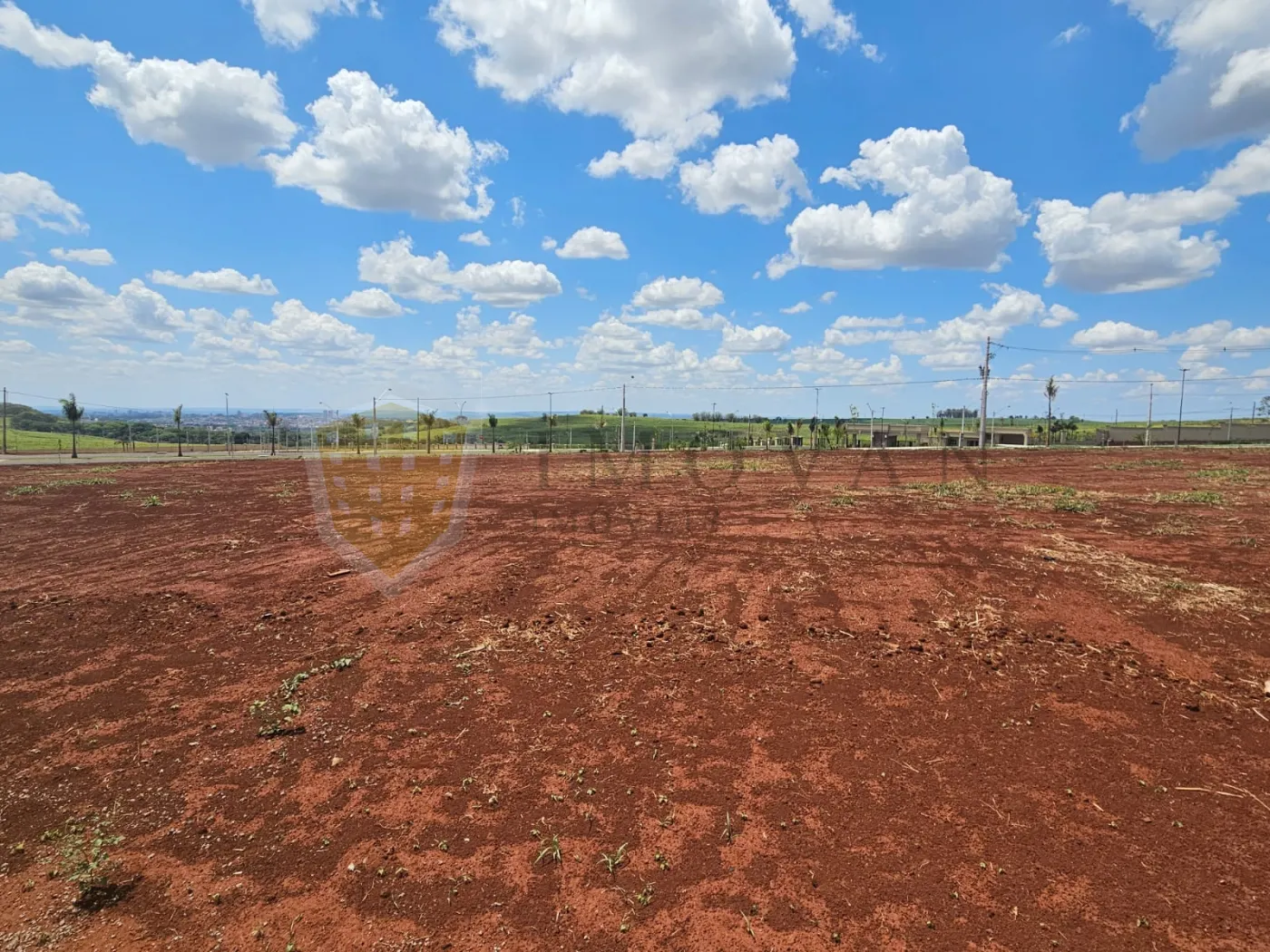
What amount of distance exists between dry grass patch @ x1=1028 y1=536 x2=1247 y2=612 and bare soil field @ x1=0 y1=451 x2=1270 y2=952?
63 mm

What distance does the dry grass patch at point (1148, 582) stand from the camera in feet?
24.2

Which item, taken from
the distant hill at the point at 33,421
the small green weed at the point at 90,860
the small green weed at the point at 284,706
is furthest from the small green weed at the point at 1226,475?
the distant hill at the point at 33,421

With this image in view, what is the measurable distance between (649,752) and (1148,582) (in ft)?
26.0

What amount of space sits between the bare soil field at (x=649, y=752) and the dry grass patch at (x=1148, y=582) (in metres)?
0.06

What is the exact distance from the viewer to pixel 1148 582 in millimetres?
8148

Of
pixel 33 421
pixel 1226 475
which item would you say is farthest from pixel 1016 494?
pixel 33 421

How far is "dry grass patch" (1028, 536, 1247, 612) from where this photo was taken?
7371 mm

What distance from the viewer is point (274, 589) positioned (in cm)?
877

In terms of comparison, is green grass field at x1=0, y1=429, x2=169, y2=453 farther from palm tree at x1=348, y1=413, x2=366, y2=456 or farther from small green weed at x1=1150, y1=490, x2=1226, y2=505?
small green weed at x1=1150, y1=490, x2=1226, y2=505

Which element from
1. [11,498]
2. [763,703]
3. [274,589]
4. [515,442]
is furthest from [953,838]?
[515,442]

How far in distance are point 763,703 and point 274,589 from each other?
24.5 feet

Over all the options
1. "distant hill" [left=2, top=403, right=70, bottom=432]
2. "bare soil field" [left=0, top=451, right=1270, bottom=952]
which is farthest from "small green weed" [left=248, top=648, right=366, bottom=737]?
"distant hill" [left=2, top=403, right=70, bottom=432]

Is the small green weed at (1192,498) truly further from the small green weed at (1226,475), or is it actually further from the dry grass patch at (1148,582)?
the dry grass patch at (1148,582)

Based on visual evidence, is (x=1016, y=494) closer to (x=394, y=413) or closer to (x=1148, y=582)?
(x=1148, y=582)
